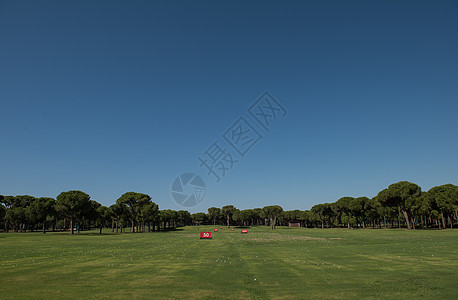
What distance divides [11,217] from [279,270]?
360ft

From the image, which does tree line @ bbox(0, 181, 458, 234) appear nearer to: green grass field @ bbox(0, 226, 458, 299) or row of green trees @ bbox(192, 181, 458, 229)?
row of green trees @ bbox(192, 181, 458, 229)

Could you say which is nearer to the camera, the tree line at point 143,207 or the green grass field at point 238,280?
the green grass field at point 238,280

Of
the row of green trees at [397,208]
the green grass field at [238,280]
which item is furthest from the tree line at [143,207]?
the green grass field at [238,280]

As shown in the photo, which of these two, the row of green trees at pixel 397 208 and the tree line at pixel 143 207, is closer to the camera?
the tree line at pixel 143 207

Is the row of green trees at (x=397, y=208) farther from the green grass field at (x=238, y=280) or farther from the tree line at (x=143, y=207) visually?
the green grass field at (x=238, y=280)

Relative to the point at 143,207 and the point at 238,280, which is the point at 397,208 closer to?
the point at 143,207

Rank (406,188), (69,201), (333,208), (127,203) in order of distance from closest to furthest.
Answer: (69,201) < (406,188) < (127,203) < (333,208)

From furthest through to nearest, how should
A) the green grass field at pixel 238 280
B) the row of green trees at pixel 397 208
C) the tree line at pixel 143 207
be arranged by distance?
the row of green trees at pixel 397 208 → the tree line at pixel 143 207 → the green grass field at pixel 238 280

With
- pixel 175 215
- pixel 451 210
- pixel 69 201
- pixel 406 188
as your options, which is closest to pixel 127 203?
pixel 69 201

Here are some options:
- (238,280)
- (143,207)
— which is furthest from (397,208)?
(238,280)

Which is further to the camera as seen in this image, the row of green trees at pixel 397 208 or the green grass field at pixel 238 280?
the row of green trees at pixel 397 208

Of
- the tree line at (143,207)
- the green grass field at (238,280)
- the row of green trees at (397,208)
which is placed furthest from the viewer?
the row of green trees at (397,208)

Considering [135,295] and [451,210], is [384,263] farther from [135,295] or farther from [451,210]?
[451,210]

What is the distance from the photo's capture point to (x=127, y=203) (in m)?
95.0
